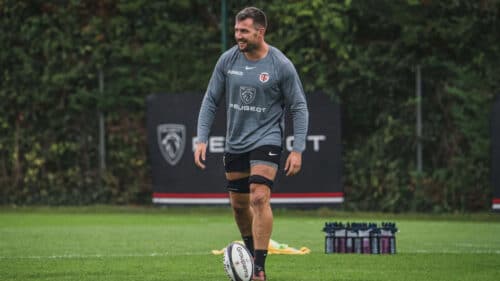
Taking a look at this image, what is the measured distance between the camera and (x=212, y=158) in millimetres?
20281

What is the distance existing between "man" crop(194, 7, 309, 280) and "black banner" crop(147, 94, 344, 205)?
9.93 meters

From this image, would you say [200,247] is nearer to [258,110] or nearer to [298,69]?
[258,110]

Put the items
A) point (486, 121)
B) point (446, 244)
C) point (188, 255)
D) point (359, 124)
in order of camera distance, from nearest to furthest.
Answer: point (188, 255) → point (446, 244) → point (486, 121) → point (359, 124)

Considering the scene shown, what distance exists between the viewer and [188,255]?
465 inches

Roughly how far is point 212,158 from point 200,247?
287 inches

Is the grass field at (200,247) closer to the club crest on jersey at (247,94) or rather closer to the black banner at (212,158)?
the black banner at (212,158)

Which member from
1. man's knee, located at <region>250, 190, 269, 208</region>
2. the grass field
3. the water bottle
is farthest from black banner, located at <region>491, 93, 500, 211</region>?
man's knee, located at <region>250, 190, 269, 208</region>

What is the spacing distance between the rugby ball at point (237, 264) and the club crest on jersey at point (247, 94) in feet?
4.14

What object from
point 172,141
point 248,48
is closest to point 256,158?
point 248,48

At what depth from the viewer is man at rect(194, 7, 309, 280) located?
9.36 m

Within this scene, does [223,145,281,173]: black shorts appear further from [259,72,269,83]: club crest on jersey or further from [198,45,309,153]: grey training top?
[259,72,269,83]: club crest on jersey

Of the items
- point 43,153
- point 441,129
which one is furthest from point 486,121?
point 43,153

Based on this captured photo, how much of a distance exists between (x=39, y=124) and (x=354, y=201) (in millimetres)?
6231

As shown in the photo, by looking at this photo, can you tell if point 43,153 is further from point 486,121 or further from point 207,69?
point 486,121
